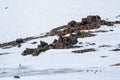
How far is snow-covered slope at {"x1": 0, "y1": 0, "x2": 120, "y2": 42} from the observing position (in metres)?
80.2

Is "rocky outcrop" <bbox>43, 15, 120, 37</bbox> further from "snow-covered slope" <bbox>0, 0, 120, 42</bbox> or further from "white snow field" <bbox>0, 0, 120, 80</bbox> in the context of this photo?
"snow-covered slope" <bbox>0, 0, 120, 42</bbox>

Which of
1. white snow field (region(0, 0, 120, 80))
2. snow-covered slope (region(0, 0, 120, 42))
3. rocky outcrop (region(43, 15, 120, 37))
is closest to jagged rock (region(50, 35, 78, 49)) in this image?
white snow field (region(0, 0, 120, 80))

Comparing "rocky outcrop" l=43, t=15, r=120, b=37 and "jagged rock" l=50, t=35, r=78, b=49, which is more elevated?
"rocky outcrop" l=43, t=15, r=120, b=37

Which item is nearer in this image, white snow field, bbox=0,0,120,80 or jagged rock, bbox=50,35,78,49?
white snow field, bbox=0,0,120,80

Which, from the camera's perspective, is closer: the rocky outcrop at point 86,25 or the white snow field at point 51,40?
the white snow field at point 51,40

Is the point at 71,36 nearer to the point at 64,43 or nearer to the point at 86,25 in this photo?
the point at 64,43

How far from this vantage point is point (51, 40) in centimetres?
5534

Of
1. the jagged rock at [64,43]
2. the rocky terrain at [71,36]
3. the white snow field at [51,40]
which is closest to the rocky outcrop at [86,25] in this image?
the rocky terrain at [71,36]

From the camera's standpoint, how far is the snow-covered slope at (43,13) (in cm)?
8025

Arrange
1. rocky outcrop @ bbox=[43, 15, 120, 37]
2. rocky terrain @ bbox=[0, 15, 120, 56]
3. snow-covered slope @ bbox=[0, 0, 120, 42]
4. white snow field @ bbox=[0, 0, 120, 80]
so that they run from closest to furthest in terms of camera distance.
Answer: white snow field @ bbox=[0, 0, 120, 80] → rocky terrain @ bbox=[0, 15, 120, 56] → rocky outcrop @ bbox=[43, 15, 120, 37] → snow-covered slope @ bbox=[0, 0, 120, 42]

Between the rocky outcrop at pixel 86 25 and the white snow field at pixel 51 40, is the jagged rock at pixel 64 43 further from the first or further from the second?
the rocky outcrop at pixel 86 25

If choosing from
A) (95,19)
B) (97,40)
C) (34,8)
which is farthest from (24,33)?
(97,40)

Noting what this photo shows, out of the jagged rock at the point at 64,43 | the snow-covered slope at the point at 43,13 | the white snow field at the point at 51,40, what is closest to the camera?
the white snow field at the point at 51,40

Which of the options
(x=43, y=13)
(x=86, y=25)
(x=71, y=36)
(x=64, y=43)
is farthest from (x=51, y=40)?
(x=43, y=13)
